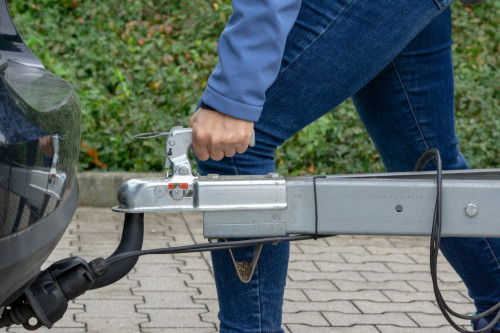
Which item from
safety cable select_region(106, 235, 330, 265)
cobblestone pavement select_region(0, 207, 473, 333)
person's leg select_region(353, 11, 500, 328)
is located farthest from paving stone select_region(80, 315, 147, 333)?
safety cable select_region(106, 235, 330, 265)

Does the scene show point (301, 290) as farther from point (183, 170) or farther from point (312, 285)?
point (183, 170)

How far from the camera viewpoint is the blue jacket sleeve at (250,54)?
178 centimetres

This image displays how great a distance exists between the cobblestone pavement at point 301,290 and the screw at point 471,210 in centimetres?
162

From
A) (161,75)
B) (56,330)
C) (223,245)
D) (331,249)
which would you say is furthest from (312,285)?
(161,75)

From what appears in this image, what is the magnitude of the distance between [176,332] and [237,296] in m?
1.14

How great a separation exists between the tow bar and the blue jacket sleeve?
149mm

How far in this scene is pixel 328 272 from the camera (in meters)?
4.33

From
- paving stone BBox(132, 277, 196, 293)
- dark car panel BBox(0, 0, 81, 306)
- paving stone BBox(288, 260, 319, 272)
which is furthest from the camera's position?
paving stone BBox(288, 260, 319, 272)

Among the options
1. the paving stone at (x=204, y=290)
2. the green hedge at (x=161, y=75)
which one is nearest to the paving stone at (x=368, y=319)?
the paving stone at (x=204, y=290)

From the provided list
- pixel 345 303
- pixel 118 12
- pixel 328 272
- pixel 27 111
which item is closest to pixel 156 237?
pixel 328 272

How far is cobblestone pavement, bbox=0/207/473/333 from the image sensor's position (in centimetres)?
343

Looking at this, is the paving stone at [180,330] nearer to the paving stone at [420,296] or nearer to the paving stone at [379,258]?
the paving stone at [420,296]

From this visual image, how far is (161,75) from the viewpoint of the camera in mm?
7047

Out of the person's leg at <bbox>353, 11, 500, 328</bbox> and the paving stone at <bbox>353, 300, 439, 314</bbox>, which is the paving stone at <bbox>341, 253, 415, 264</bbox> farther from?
the person's leg at <bbox>353, 11, 500, 328</bbox>
